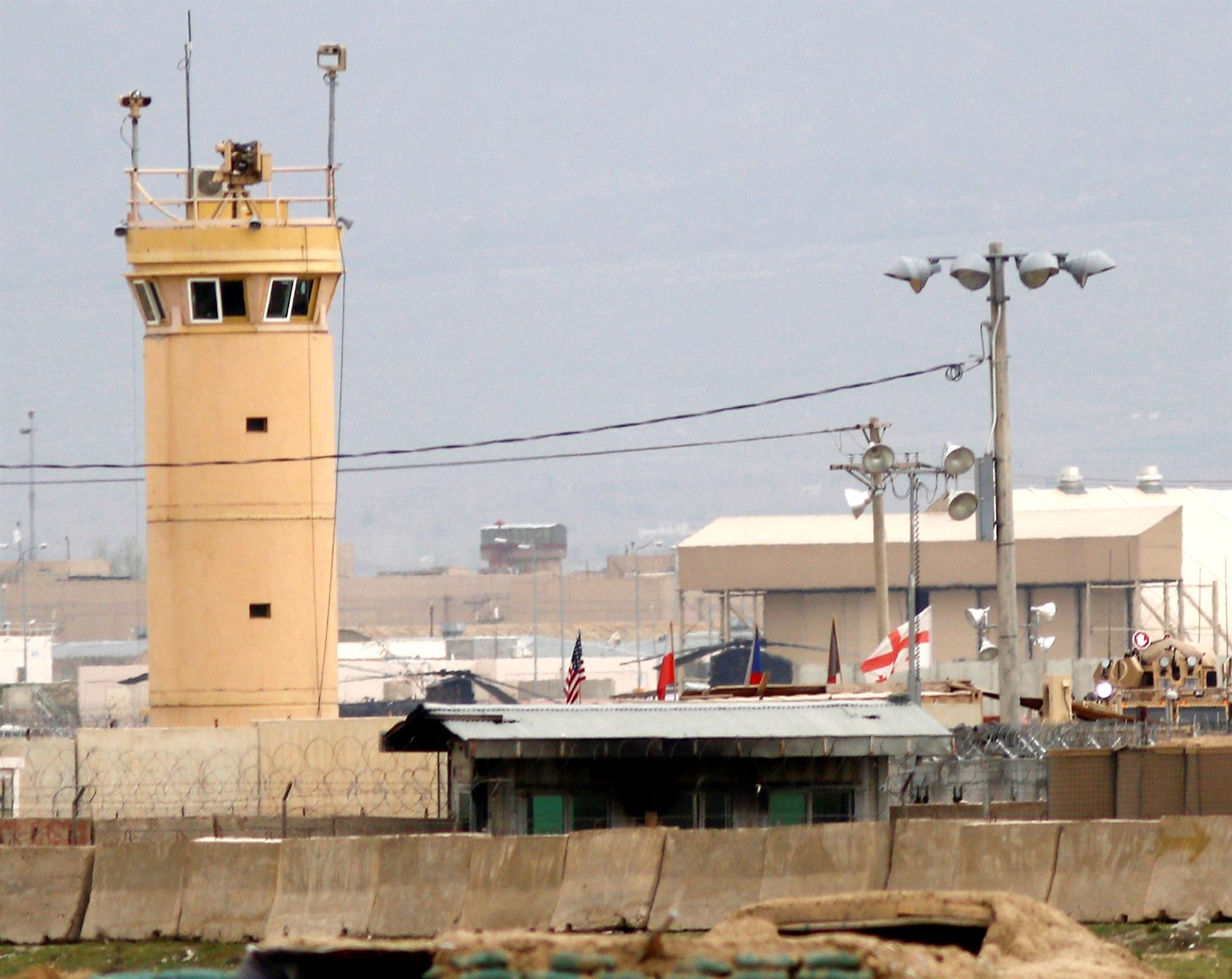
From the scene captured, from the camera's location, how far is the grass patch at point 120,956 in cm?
2050

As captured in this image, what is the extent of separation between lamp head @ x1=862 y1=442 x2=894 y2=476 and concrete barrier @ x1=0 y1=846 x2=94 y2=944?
48.1 ft

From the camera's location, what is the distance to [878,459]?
113ft

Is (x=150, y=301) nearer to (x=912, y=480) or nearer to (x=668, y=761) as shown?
(x=912, y=480)

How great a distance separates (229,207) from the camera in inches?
1622

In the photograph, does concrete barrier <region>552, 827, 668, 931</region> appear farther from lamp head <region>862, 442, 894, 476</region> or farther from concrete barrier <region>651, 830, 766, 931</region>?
lamp head <region>862, 442, 894, 476</region>

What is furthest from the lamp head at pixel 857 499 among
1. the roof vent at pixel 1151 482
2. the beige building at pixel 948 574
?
the roof vent at pixel 1151 482

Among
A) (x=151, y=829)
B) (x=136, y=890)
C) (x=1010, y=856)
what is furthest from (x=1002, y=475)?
(x=136, y=890)

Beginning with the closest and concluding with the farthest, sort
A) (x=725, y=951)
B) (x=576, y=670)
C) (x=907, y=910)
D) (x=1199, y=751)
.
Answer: (x=725, y=951), (x=907, y=910), (x=1199, y=751), (x=576, y=670)

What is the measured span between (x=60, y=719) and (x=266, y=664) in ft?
51.3

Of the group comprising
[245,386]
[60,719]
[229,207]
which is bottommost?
[60,719]

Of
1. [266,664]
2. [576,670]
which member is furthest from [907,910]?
[266,664]

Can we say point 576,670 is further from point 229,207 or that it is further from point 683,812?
point 229,207

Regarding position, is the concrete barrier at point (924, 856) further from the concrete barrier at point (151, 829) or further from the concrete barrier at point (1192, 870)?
the concrete barrier at point (151, 829)

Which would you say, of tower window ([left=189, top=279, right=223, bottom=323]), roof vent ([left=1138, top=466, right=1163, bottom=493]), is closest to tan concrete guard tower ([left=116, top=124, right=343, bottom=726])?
tower window ([left=189, top=279, right=223, bottom=323])
